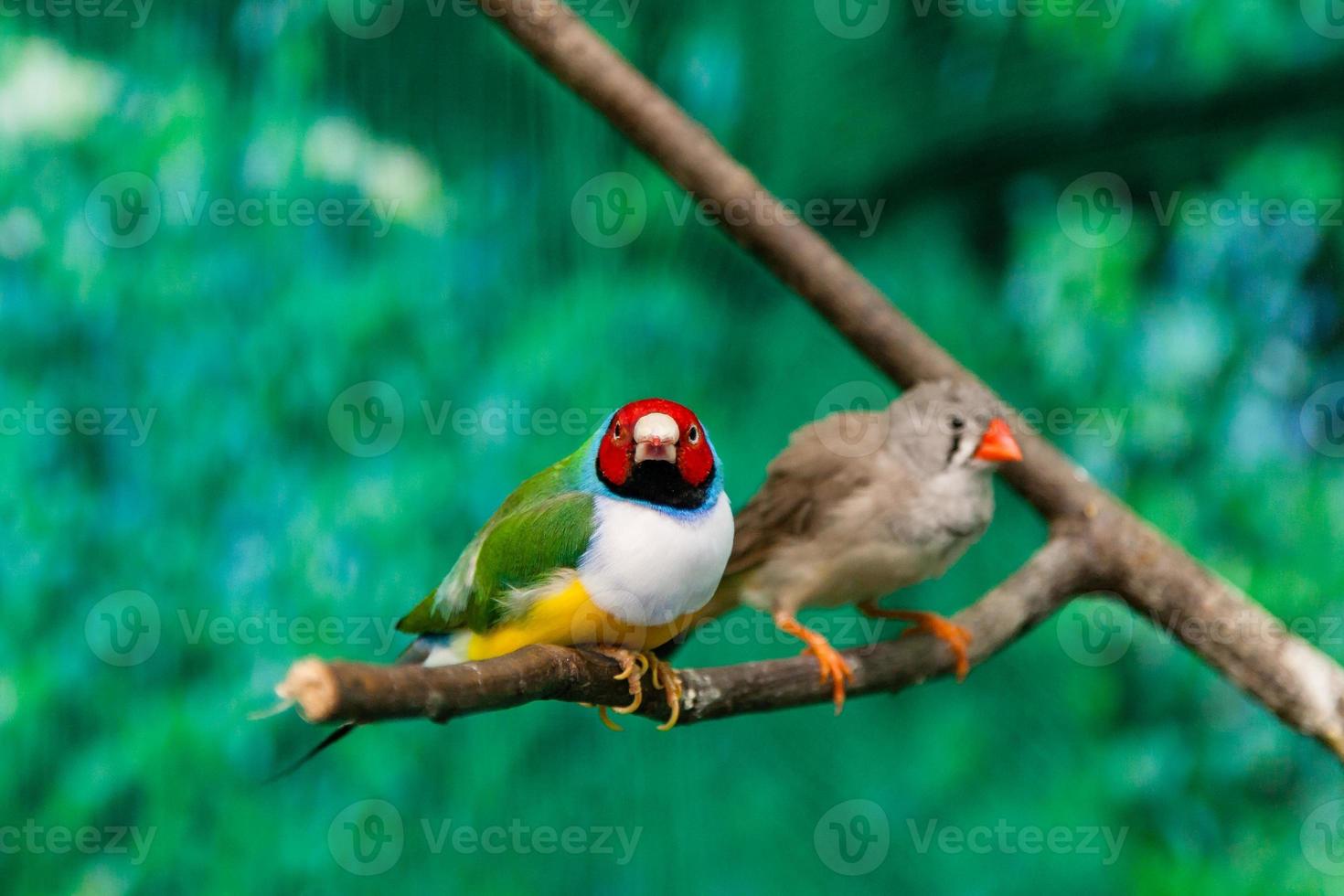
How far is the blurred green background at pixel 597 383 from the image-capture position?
3039 mm

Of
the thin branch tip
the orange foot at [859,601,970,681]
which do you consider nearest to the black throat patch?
the thin branch tip

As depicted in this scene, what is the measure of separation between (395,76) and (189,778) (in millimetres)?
1817

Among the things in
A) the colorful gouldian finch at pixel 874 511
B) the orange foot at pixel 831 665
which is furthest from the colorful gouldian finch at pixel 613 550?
the colorful gouldian finch at pixel 874 511

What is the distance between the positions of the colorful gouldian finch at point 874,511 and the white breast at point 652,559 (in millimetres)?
A: 765

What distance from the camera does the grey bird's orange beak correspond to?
2.36m

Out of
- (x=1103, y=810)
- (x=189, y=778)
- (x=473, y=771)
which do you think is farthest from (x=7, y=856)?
(x=1103, y=810)

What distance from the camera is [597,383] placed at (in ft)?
10.9

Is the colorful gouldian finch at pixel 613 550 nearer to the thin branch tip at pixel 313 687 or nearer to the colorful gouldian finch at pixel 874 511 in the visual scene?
the thin branch tip at pixel 313 687

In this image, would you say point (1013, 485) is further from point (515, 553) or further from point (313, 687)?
point (313, 687)

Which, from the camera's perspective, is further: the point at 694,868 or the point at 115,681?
the point at 694,868

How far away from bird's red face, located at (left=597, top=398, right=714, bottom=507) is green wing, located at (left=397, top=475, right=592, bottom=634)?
0.07 meters

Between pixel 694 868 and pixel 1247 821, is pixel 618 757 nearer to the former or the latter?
pixel 694 868

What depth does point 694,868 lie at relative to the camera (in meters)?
3.30

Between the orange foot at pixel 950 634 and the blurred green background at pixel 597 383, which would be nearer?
the orange foot at pixel 950 634
